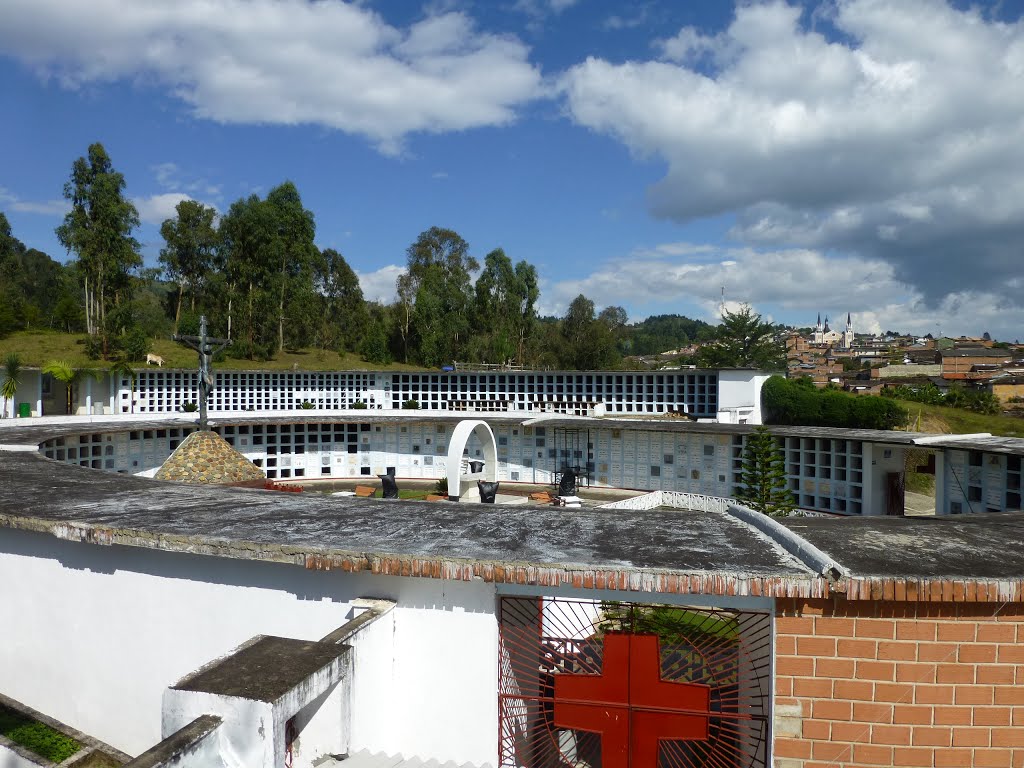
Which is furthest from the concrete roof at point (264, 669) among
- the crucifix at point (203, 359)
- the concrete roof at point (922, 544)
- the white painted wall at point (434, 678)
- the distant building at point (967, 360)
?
the distant building at point (967, 360)

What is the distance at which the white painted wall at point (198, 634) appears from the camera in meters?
4.46

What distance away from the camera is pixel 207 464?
1277 cm

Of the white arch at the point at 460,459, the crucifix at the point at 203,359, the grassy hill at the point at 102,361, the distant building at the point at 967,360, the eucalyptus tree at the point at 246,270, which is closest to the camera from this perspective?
the crucifix at the point at 203,359

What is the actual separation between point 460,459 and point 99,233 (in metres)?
25.3

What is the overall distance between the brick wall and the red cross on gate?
1.70ft

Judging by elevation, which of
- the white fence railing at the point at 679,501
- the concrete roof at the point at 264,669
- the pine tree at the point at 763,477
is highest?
the concrete roof at the point at 264,669

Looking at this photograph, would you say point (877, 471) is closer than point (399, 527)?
No

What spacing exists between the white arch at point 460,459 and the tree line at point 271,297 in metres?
18.6

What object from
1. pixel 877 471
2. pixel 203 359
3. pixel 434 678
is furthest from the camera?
pixel 203 359

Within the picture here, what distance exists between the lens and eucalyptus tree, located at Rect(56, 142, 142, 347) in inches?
1215

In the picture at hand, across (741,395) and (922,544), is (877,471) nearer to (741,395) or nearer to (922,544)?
(741,395)

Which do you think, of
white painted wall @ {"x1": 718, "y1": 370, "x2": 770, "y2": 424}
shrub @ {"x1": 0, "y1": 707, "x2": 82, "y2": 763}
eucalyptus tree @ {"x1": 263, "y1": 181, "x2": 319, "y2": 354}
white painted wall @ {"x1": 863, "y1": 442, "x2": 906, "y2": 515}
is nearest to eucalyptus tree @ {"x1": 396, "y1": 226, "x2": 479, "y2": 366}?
eucalyptus tree @ {"x1": 263, "y1": 181, "x2": 319, "y2": 354}

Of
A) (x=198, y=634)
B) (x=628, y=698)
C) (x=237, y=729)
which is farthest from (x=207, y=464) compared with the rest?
(x=628, y=698)

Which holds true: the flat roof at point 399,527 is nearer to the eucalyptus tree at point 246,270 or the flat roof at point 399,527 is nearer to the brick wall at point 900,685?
the brick wall at point 900,685
